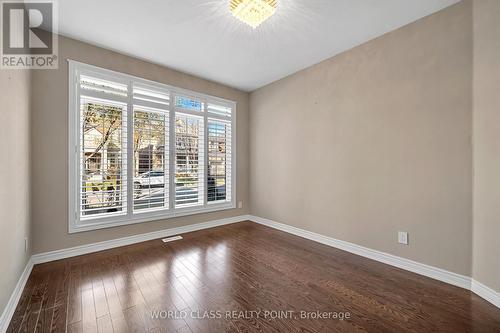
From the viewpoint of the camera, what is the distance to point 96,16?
226 cm

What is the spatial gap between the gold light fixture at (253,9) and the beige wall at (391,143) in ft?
5.05

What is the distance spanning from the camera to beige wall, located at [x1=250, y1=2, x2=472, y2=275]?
208 centimetres

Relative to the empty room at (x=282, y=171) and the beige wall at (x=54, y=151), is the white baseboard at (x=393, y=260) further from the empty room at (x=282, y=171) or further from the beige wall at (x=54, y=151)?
the beige wall at (x=54, y=151)

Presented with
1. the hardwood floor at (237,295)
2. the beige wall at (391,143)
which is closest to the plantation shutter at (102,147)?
the hardwood floor at (237,295)

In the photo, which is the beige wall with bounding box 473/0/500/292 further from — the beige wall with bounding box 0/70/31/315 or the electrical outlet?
the beige wall with bounding box 0/70/31/315

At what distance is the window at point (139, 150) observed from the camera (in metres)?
2.74

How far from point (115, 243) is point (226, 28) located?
322 centimetres

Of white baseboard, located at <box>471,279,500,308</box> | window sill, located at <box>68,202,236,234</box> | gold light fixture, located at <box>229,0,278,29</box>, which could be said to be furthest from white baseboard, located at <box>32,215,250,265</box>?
white baseboard, located at <box>471,279,500,308</box>

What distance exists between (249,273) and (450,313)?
5.69 ft

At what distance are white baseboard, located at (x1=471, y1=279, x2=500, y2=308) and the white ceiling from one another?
2701 millimetres

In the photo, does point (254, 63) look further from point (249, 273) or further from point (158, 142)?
point (249, 273)

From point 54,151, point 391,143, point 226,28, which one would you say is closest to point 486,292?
point 391,143

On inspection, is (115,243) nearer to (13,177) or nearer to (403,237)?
(13,177)

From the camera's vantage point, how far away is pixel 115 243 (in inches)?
117
